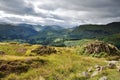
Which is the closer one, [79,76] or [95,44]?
[79,76]

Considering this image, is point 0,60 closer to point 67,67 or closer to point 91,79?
point 67,67

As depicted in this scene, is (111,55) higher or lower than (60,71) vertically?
lower

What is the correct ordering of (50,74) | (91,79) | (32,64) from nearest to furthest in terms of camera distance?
(91,79) < (50,74) < (32,64)

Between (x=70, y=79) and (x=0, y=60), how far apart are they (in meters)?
15.1

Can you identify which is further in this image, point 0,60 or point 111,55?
point 111,55

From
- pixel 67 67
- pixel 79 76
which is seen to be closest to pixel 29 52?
pixel 67 67

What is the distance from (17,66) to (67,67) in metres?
8.22

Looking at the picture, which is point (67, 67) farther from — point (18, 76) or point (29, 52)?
point (29, 52)

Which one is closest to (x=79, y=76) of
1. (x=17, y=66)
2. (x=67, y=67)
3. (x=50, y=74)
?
(x=50, y=74)

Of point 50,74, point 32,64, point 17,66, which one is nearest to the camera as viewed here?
point 50,74

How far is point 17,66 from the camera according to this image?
109 feet

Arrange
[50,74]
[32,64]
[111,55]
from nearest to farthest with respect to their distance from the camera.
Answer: [50,74] → [32,64] → [111,55]

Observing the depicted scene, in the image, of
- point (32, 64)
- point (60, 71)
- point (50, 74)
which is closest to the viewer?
point (50, 74)

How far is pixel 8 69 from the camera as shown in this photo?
31656 millimetres
